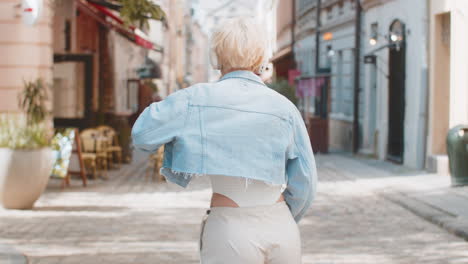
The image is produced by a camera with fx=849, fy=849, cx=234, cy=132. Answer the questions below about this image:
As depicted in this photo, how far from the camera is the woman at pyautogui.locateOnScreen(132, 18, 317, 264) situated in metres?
2.76

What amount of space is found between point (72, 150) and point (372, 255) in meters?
8.07

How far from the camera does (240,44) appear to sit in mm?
2875

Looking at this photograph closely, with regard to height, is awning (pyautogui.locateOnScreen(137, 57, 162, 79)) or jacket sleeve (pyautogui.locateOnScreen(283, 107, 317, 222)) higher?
awning (pyautogui.locateOnScreen(137, 57, 162, 79))

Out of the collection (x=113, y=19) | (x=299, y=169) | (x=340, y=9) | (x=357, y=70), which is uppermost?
(x=340, y=9)

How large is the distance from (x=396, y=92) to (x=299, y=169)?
676 inches

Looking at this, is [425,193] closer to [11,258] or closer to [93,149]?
[93,149]

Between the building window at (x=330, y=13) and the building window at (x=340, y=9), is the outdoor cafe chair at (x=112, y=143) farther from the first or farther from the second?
the building window at (x=330, y=13)

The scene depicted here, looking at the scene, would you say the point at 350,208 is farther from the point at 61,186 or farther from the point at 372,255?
the point at 61,186

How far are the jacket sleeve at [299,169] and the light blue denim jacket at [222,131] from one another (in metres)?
0.02

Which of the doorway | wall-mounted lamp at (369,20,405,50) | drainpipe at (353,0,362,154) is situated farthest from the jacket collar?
drainpipe at (353,0,362,154)

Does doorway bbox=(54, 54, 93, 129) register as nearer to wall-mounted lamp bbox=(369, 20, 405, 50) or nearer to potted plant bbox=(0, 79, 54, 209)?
wall-mounted lamp bbox=(369, 20, 405, 50)

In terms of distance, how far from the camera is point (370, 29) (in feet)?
72.6

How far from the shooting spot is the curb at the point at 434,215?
892 centimetres

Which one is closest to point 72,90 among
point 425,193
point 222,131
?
point 425,193
